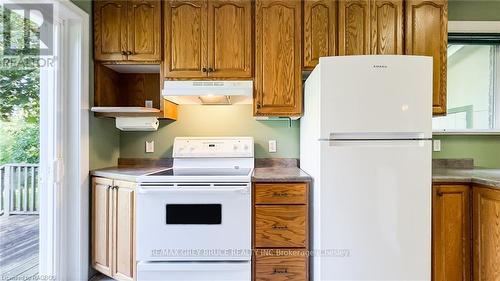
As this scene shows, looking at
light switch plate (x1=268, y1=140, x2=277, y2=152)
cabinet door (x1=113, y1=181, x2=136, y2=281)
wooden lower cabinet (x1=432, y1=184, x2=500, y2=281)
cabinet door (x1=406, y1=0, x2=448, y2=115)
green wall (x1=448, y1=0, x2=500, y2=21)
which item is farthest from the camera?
light switch plate (x1=268, y1=140, x2=277, y2=152)

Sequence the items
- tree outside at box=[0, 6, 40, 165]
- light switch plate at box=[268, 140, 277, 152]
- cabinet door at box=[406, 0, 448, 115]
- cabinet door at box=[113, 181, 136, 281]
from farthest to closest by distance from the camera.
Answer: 1. light switch plate at box=[268, 140, 277, 152]
2. cabinet door at box=[406, 0, 448, 115]
3. cabinet door at box=[113, 181, 136, 281]
4. tree outside at box=[0, 6, 40, 165]

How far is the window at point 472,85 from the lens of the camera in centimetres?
237

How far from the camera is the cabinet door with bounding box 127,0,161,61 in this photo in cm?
216

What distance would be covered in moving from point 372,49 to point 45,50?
94.3 inches

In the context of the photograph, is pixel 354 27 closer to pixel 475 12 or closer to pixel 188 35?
pixel 475 12

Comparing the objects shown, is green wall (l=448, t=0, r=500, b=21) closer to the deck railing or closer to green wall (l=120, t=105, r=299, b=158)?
green wall (l=120, t=105, r=299, b=158)

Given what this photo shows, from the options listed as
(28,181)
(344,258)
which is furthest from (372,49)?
(28,181)

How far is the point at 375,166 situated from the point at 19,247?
2.33 m

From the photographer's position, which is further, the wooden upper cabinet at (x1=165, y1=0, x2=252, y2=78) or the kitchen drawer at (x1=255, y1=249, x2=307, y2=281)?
the wooden upper cabinet at (x1=165, y1=0, x2=252, y2=78)

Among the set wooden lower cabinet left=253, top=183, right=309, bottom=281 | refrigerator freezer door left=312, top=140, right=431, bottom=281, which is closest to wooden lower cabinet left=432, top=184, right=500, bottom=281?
refrigerator freezer door left=312, top=140, right=431, bottom=281

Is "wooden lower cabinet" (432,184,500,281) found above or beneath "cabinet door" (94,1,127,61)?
beneath

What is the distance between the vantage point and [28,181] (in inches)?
68.5

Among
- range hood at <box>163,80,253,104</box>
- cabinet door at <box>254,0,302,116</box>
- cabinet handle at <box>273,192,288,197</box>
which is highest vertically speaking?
cabinet door at <box>254,0,302,116</box>

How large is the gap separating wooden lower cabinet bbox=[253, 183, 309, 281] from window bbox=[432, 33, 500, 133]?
59.8 inches
